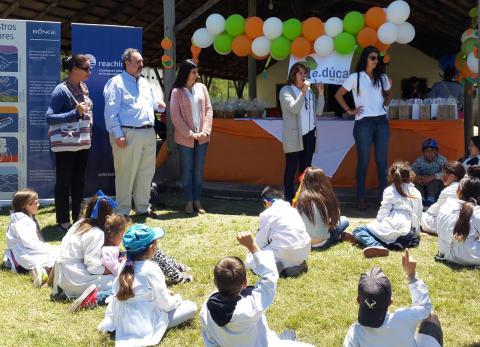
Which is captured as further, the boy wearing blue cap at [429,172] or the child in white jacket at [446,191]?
the boy wearing blue cap at [429,172]

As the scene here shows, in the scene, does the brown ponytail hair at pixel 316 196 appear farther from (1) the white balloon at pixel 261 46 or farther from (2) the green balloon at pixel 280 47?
(1) the white balloon at pixel 261 46

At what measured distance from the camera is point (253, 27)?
7488mm

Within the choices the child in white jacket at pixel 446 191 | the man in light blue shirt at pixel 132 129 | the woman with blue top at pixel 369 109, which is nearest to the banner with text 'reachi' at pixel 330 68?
the woman with blue top at pixel 369 109

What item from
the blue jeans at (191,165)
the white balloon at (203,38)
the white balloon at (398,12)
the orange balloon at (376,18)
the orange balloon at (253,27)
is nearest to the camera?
the blue jeans at (191,165)

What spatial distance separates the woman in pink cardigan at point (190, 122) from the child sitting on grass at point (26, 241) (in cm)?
196

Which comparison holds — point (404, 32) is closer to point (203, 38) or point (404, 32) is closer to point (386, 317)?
point (203, 38)

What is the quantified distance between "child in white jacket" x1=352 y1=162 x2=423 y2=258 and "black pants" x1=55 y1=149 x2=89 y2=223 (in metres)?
2.54

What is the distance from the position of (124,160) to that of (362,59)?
2.60 meters

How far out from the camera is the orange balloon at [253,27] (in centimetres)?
746

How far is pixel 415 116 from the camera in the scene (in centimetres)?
705

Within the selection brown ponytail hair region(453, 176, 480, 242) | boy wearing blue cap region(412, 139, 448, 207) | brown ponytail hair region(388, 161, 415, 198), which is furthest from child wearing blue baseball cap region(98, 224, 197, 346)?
boy wearing blue cap region(412, 139, 448, 207)

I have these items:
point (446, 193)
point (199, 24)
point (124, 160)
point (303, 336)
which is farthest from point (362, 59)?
point (199, 24)

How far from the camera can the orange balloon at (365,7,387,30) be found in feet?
22.8

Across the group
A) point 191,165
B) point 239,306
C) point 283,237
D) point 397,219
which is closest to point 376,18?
point 191,165
